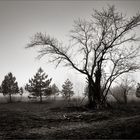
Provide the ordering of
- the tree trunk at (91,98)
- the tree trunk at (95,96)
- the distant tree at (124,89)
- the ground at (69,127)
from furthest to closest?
the distant tree at (124,89) → the tree trunk at (91,98) → the tree trunk at (95,96) → the ground at (69,127)

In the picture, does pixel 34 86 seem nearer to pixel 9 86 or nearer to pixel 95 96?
pixel 9 86

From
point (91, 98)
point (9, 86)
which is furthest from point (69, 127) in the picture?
point (9, 86)

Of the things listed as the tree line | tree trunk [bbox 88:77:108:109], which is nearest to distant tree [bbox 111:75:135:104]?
tree trunk [bbox 88:77:108:109]

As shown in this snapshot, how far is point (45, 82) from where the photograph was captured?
46.3m

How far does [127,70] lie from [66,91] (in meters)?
41.2

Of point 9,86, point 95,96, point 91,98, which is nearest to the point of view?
point 95,96

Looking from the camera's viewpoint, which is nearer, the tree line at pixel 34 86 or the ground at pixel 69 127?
the ground at pixel 69 127

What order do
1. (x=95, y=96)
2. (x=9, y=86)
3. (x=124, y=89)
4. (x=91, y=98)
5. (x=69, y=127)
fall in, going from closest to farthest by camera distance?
1. (x=69, y=127)
2. (x=95, y=96)
3. (x=91, y=98)
4. (x=124, y=89)
5. (x=9, y=86)

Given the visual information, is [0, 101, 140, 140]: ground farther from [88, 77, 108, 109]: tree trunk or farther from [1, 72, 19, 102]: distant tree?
[1, 72, 19, 102]: distant tree

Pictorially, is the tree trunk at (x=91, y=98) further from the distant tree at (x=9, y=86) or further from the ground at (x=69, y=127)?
the distant tree at (x=9, y=86)

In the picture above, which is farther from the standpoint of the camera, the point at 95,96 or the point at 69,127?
the point at 95,96

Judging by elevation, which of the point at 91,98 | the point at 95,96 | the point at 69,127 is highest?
the point at 95,96

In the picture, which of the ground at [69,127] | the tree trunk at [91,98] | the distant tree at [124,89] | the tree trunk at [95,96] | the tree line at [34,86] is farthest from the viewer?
the tree line at [34,86]

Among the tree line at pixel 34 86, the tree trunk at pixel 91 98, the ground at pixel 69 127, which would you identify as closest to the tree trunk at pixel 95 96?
the tree trunk at pixel 91 98
